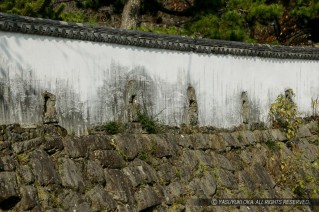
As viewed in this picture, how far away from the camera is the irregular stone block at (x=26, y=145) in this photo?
9031 millimetres

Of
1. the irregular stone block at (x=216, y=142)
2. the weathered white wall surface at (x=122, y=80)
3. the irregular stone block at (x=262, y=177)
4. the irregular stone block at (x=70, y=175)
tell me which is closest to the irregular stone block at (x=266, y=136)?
the weathered white wall surface at (x=122, y=80)

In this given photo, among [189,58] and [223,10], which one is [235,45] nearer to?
[189,58]

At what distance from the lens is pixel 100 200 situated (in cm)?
964

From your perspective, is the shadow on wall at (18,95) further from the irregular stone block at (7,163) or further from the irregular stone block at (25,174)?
the irregular stone block at (25,174)

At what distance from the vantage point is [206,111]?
13.4 m

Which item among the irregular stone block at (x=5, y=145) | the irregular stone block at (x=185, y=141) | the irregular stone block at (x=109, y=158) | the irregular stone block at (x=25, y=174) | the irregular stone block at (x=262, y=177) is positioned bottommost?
the irregular stone block at (x=262, y=177)

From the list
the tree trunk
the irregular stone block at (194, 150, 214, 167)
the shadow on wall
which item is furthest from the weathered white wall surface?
the tree trunk

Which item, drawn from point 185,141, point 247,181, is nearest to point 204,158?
point 185,141

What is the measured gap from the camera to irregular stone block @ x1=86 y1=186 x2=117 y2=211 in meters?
9.54

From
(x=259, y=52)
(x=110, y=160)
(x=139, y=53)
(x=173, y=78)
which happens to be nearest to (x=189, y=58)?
(x=173, y=78)

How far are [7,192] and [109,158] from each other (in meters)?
2.29

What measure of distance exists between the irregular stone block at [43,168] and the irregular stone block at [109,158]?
956 millimetres

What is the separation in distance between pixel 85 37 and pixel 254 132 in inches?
221

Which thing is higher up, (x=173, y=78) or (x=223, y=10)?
(x=223, y=10)
